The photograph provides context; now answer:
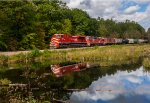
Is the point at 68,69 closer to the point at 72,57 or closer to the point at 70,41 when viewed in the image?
the point at 72,57

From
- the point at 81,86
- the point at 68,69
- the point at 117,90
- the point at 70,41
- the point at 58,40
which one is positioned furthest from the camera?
the point at 70,41

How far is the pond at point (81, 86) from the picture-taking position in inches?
1056

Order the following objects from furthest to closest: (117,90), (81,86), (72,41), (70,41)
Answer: (72,41), (70,41), (81,86), (117,90)

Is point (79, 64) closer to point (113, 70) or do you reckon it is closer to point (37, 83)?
point (113, 70)

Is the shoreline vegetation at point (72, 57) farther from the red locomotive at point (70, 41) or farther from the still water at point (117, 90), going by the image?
the still water at point (117, 90)

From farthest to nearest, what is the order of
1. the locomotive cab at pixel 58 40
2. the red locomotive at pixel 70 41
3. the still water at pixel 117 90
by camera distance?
the red locomotive at pixel 70 41 < the locomotive cab at pixel 58 40 < the still water at pixel 117 90

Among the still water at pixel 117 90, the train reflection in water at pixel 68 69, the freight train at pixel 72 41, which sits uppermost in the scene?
the freight train at pixel 72 41

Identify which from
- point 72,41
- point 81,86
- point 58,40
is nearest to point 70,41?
point 72,41

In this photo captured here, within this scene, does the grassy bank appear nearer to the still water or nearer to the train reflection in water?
the train reflection in water

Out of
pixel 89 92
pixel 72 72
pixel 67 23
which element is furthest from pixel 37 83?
pixel 67 23

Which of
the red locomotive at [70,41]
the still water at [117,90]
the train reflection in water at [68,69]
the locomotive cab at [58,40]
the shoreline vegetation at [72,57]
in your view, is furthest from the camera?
the red locomotive at [70,41]

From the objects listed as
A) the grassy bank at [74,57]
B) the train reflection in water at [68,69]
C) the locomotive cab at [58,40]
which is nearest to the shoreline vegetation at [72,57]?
the grassy bank at [74,57]

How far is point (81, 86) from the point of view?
1326 inches

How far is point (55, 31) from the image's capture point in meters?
91.2
